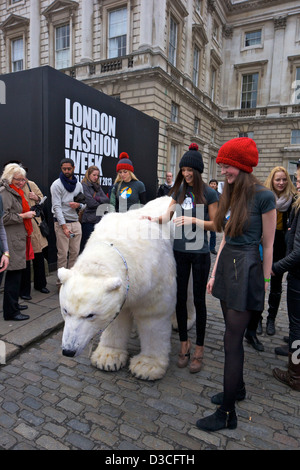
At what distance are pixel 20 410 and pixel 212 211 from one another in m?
2.40

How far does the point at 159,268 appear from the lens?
9.04 feet

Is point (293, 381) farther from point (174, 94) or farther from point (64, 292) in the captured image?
point (174, 94)

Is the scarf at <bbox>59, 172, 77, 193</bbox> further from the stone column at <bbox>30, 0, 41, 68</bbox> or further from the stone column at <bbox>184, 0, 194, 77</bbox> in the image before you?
the stone column at <bbox>30, 0, 41, 68</bbox>

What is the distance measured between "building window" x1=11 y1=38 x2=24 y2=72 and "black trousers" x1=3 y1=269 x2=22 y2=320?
2462 centimetres

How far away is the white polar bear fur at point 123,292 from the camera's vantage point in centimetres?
203

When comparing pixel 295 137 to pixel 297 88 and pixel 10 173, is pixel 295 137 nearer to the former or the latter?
pixel 297 88

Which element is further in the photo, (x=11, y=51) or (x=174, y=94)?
(x=11, y=51)

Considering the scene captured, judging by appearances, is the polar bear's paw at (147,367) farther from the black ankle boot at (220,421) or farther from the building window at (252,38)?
the building window at (252,38)

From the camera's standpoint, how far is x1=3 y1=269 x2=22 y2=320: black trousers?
3.75 metres

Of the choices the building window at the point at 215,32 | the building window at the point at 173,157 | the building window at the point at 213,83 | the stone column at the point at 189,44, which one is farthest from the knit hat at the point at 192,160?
the building window at the point at 215,32

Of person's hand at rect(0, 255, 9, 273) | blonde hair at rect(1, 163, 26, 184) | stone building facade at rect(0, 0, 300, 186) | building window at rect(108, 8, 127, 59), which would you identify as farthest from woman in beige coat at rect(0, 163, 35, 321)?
building window at rect(108, 8, 127, 59)

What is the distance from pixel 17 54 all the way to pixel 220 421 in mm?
28344

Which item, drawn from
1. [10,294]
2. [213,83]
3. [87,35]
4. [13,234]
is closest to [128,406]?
[10,294]
